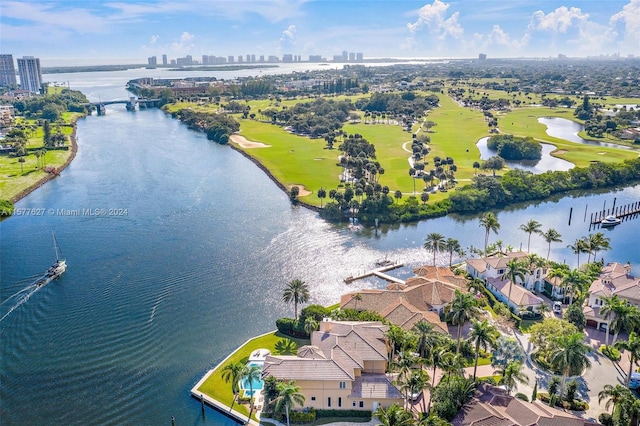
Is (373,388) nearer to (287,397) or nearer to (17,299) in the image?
(287,397)

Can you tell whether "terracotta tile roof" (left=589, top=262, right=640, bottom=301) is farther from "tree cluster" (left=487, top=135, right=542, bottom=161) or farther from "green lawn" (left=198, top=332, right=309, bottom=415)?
"tree cluster" (left=487, top=135, right=542, bottom=161)

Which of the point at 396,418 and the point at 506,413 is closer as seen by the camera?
the point at 396,418

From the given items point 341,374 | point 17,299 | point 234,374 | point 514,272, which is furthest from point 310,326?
point 17,299

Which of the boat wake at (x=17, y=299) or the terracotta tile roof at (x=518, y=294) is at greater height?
the terracotta tile roof at (x=518, y=294)

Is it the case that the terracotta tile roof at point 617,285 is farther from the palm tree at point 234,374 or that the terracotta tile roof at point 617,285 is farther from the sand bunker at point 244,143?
the sand bunker at point 244,143

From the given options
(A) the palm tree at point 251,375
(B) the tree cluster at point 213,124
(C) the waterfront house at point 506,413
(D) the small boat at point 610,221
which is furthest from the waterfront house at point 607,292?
(B) the tree cluster at point 213,124

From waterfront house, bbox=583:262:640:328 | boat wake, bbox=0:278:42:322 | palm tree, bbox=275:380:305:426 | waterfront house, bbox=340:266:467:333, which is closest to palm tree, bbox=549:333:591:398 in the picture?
waterfront house, bbox=340:266:467:333
